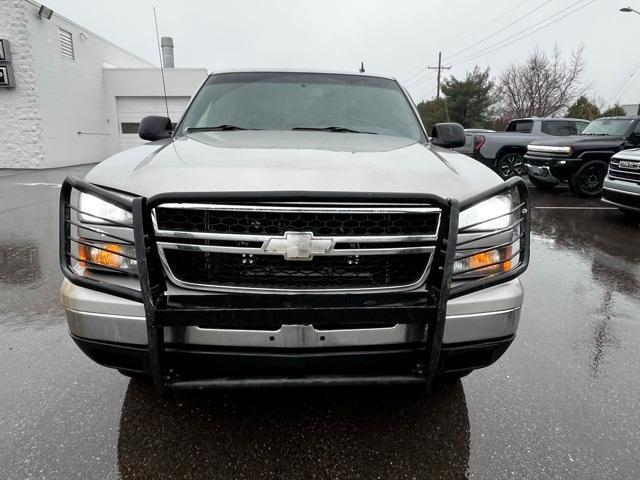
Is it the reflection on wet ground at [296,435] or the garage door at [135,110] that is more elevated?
the garage door at [135,110]

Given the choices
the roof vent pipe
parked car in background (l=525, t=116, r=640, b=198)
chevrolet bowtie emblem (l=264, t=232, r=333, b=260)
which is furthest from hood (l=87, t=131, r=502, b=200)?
the roof vent pipe

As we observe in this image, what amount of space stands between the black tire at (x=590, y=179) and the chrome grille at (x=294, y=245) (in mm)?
10113

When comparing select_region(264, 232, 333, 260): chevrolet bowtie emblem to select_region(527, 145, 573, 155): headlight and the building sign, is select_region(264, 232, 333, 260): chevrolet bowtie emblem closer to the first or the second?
select_region(527, 145, 573, 155): headlight

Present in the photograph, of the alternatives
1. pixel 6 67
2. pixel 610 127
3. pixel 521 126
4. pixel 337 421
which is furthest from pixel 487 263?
pixel 6 67

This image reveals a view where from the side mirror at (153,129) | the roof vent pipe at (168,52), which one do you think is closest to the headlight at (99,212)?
the side mirror at (153,129)

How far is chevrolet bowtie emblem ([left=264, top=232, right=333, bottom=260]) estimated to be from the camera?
1.77 meters

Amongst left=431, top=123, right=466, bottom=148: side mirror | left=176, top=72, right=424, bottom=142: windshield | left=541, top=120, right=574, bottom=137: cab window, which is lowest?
left=541, top=120, right=574, bottom=137: cab window

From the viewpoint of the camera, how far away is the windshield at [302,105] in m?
3.22

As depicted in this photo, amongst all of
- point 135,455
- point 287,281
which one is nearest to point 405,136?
point 287,281

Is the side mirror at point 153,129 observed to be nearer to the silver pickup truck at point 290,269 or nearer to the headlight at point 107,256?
the silver pickup truck at point 290,269

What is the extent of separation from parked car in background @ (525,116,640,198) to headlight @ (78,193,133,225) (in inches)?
411

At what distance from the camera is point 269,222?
1.81m

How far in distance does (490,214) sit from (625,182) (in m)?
A: 6.65

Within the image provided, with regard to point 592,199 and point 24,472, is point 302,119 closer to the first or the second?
point 24,472
